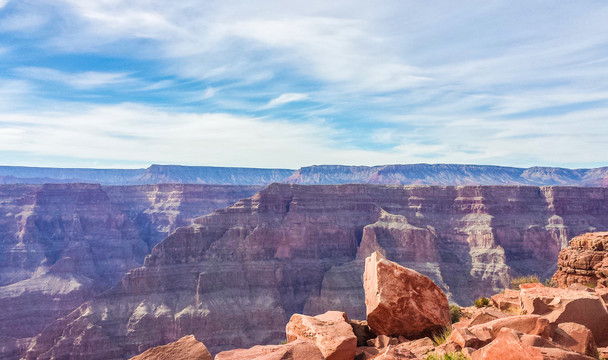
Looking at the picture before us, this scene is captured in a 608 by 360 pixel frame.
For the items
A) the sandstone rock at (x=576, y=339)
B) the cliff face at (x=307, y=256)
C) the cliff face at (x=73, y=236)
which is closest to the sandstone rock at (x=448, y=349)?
the sandstone rock at (x=576, y=339)

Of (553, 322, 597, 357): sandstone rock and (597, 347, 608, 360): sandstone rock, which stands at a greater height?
(553, 322, 597, 357): sandstone rock

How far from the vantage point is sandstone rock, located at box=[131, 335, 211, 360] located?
10578 mm

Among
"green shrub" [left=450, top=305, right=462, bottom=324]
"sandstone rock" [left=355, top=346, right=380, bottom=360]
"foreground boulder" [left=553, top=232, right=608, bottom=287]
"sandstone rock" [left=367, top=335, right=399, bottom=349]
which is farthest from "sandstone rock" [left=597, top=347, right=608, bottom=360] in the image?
"foreground boulder" [left=553, top=232, right=608, bottom=287]

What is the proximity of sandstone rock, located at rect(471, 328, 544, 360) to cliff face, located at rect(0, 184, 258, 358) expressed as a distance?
364 feet

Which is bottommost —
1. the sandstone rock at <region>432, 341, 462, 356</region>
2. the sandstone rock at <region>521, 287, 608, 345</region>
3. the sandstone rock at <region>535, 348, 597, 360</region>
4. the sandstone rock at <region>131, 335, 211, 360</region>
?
the sandstone rock at <region>131, 335, 211, 360</region>

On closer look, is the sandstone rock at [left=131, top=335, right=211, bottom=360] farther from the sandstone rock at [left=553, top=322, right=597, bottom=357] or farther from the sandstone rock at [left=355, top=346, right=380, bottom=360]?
the sandstone rock at [left=553, top=322, right=597, bottom=357]

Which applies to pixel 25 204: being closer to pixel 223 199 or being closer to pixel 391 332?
pixel 223 199

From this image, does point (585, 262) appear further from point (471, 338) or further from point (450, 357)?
point (450, 357)

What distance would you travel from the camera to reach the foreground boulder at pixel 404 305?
49.0 feet

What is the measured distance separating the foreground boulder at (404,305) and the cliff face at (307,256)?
246 feet

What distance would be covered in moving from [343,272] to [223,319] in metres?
27.1

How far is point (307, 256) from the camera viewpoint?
358ft

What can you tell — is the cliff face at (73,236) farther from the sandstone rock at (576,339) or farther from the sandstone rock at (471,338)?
the sandstone rock at (576,339)

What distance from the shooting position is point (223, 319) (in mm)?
88688
